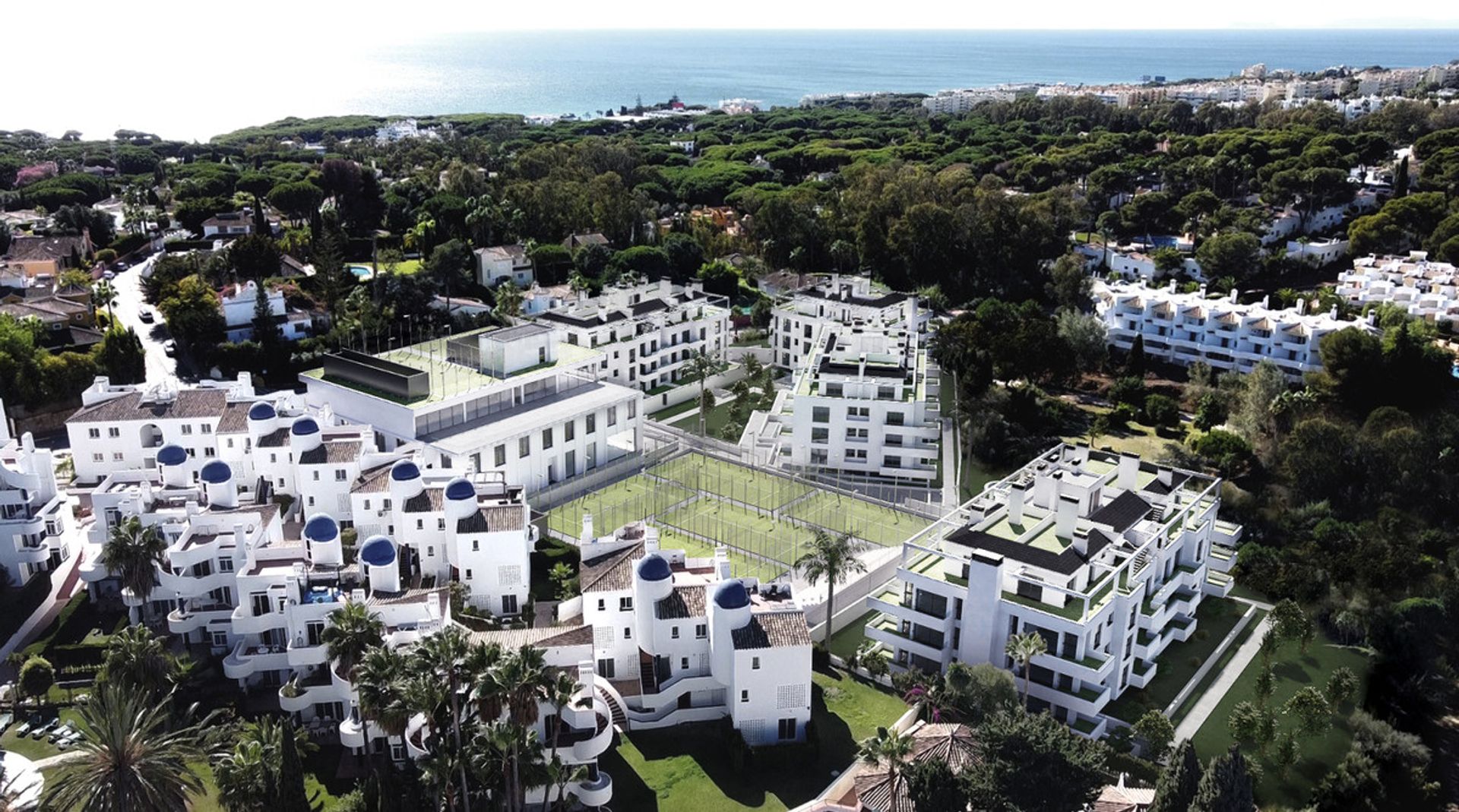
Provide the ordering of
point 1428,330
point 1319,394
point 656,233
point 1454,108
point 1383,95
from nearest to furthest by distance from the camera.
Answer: point 1319,394 < point 1428,330 < point 656,233 < point 1454,108 < point 1383,95

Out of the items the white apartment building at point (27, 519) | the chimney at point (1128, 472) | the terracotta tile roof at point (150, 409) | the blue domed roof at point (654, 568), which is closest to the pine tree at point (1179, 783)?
the chimney at point (1128, 472)

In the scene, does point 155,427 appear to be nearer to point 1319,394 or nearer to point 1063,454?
point 1063,454

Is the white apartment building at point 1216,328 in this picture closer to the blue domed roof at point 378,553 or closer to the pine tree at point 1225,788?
the pine tree at point 1225,788

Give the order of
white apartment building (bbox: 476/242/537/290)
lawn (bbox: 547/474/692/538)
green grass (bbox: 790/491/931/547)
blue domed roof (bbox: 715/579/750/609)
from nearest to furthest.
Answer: blue domed roof (bbox: 715/579/750/609)
green grass (bbox: 790/491/931/547)
lawn (bbox: 547/474/692/538)
white apartment building (bbox: 476/242/537/290)

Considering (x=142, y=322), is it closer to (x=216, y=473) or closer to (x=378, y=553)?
(x=216, y=473)

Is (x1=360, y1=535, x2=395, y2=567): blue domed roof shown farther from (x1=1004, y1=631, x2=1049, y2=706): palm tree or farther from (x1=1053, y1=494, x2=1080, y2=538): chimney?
(x1=1053, y1=494, x2=1080, y2=538): chimney

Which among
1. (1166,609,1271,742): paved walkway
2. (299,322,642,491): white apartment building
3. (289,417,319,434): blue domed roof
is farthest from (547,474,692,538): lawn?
(1166,609,1271,742): paved walkway

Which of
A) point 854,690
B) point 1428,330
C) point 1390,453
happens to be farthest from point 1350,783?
point 1428,330
